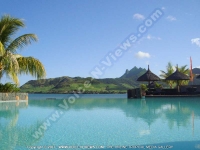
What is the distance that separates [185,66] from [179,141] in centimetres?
2801

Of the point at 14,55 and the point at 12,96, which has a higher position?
the point at 14,55

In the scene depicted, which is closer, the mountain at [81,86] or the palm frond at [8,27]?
the palm frond at [8,27]

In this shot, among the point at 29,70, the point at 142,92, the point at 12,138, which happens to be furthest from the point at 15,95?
the point at 12,138

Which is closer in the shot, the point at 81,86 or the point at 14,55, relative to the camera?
the point at 14,55

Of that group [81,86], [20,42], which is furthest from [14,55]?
[81,86]

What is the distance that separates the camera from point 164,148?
373 cm

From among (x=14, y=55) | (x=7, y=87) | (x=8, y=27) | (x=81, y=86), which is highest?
(x=8, y=27)

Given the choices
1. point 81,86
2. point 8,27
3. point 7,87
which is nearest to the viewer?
point 8,27

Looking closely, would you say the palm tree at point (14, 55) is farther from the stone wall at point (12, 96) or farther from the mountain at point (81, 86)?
the mountain at point (81, 86)

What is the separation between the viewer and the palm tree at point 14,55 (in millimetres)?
12156

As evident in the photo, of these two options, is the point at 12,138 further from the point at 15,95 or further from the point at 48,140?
the point at 15,95

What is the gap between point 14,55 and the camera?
510 inches

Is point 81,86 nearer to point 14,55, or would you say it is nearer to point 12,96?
point 12,96

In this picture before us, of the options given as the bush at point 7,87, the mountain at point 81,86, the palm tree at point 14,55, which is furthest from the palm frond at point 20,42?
the mountain at point 81,86
